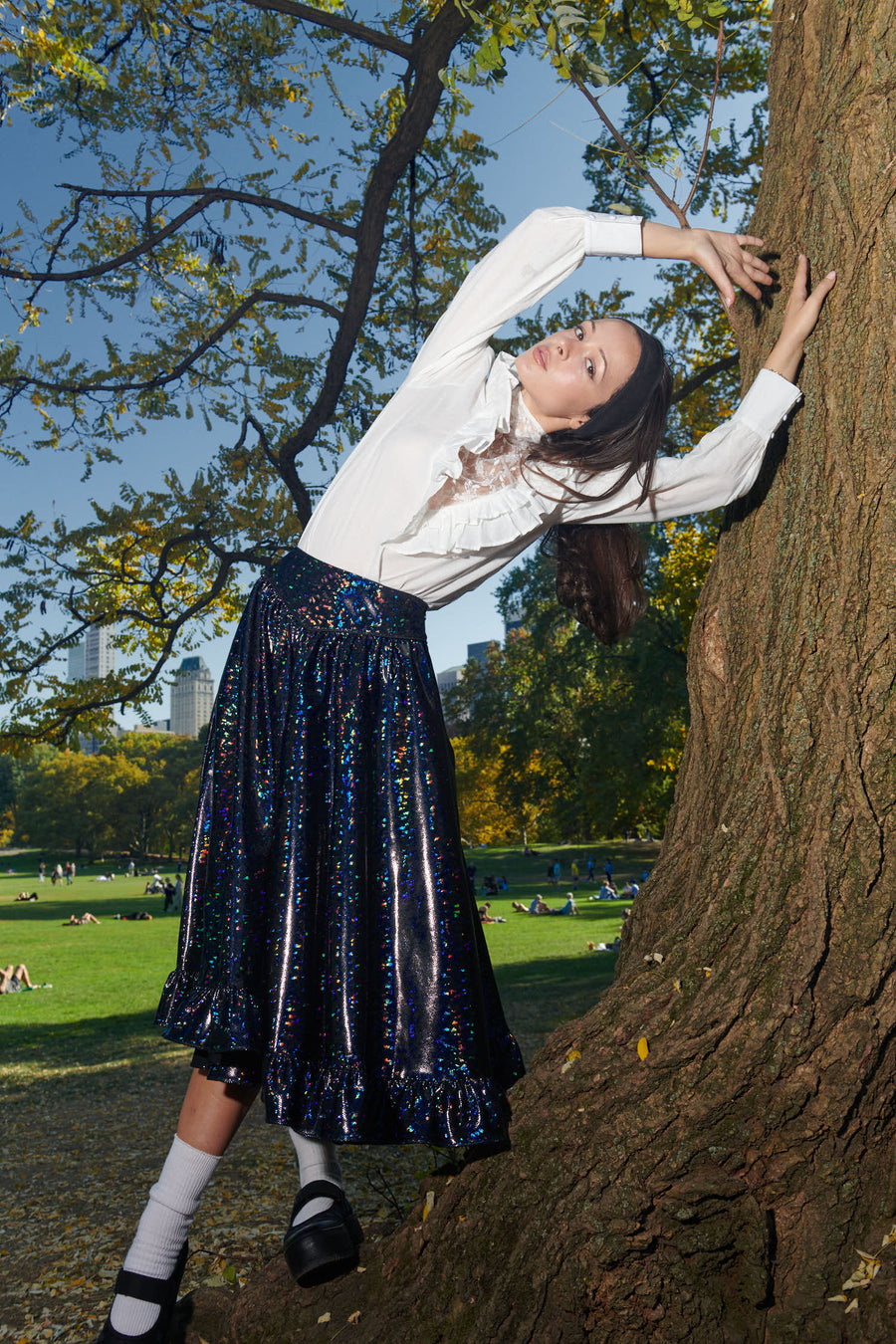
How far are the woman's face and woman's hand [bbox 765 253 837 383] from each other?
284mm

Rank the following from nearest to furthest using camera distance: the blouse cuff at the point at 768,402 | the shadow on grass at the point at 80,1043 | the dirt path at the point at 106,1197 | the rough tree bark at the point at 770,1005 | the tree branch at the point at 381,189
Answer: the rough tree bark at the point at 770,1005 → the blouse cuff at the point at 768,402 → the dirt path at the point at 106,1197 → the tree branch at the point at 381,189 → the shadow on grass at the point at 80,1043

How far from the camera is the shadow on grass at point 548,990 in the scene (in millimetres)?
7621

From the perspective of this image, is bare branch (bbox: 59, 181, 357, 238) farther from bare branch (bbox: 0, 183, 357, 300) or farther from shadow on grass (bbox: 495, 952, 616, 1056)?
shadow on grass (bbox: 495, 952, 616, 1056)

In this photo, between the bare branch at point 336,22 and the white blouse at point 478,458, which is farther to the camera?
the bare branch at point 336,22

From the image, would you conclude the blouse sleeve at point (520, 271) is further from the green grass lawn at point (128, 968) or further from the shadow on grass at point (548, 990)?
the green grass lawn at point (128, 968)

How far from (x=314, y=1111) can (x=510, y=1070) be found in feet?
1.37

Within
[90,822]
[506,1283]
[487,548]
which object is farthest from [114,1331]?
[90,822]

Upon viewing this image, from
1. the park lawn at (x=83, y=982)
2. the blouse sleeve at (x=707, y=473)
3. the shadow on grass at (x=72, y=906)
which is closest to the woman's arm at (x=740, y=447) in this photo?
the blouse sleeve at (x=707, y=473)

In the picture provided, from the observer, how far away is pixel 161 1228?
5.97ft

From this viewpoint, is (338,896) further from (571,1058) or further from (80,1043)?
(80,1043)

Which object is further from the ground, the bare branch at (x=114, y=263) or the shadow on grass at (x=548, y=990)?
the bare branch at (x=114, y=263)

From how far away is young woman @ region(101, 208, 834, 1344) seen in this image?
1.78 m

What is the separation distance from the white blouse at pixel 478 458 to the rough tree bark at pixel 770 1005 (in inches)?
6.0

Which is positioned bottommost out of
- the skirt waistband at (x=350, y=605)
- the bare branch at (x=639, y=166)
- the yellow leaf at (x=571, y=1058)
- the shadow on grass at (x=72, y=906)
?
the shadow on grass at (x=72, y=906)
